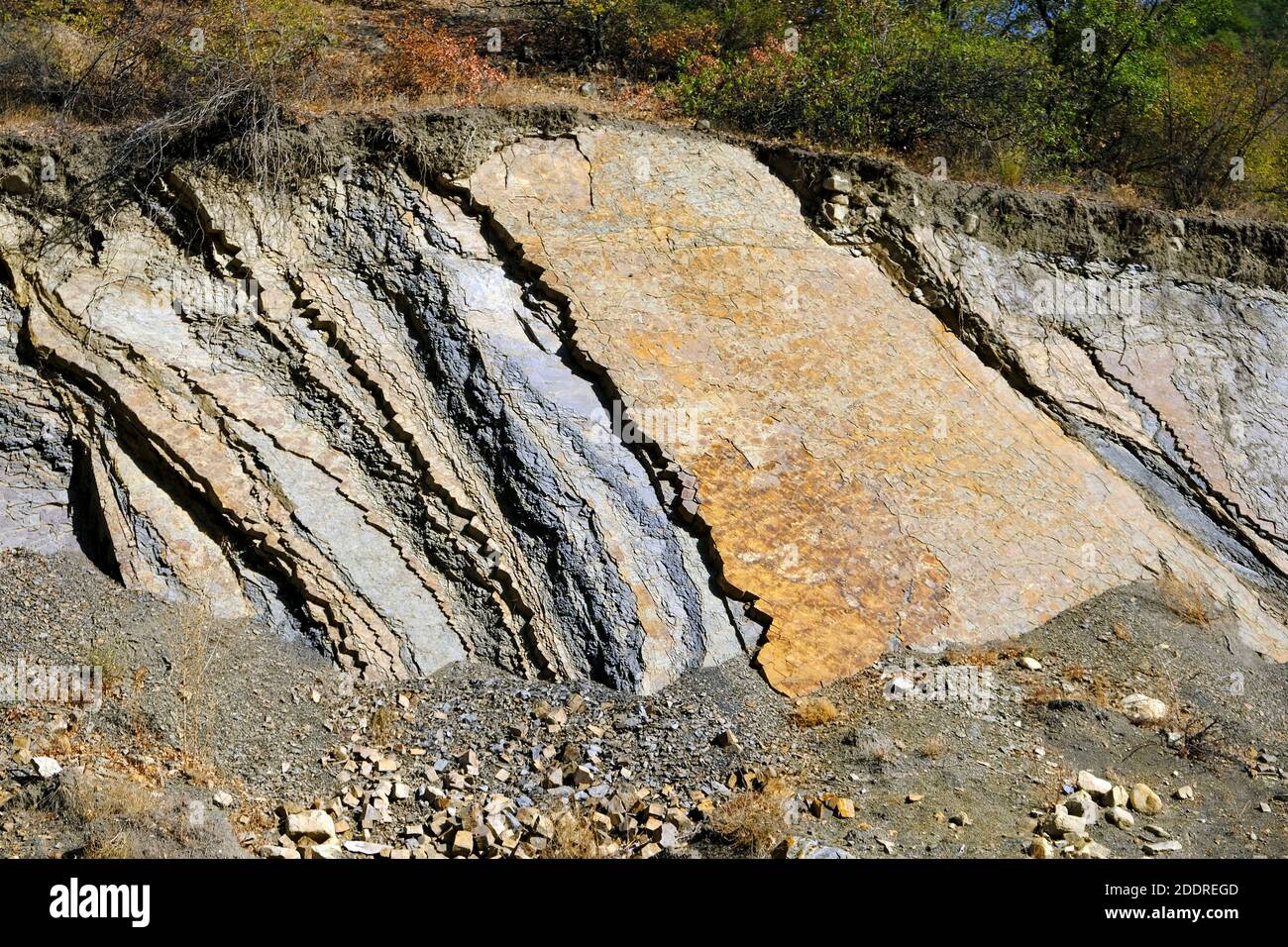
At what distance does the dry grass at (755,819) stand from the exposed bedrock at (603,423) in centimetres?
112

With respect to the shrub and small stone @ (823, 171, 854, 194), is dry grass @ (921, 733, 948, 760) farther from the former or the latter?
the shrub

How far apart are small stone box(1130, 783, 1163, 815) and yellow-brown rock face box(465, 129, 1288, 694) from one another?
62.1 inches

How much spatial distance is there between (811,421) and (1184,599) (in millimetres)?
3080

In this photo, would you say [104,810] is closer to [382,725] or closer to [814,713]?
[382,725]

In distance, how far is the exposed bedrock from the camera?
24.3 feet

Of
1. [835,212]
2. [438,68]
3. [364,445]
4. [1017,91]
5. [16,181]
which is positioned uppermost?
[1017,91]

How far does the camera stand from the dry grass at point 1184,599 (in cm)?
834

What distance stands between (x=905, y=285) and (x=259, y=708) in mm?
6137

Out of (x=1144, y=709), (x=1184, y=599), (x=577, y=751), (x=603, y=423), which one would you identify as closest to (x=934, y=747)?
(x=1144, y=709)

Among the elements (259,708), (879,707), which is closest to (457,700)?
(259,708)

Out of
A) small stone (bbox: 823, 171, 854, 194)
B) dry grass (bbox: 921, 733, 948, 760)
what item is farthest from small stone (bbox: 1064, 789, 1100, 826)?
small stone (bbox: 823, 171, 854, 194)

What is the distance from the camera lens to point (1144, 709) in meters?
7.34

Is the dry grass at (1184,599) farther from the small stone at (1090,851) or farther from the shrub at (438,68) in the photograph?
the shrub at (438,68)

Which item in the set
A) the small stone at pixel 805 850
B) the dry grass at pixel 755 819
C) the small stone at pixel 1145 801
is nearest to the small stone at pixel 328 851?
the dry grass at pixel 755 819
